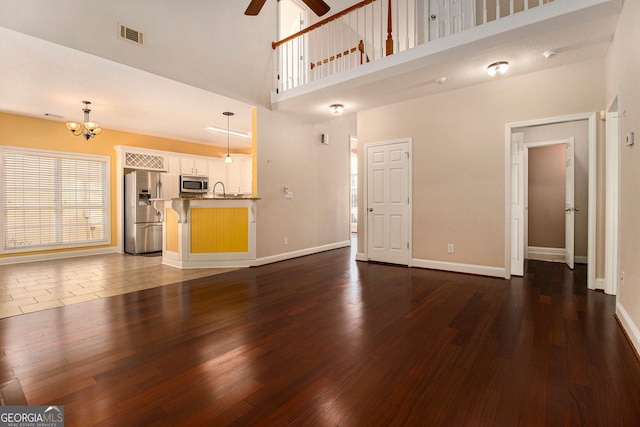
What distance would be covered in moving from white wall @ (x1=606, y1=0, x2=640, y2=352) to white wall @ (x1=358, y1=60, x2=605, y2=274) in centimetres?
95

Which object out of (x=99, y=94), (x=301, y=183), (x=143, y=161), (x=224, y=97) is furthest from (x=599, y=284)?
(x=143, y=161)

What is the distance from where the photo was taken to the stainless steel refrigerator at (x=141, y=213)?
6.62 meters

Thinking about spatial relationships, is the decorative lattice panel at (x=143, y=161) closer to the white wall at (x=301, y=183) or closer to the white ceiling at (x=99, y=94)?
the white ceiling at (x=99, y=94)

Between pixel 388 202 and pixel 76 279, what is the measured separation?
491cm

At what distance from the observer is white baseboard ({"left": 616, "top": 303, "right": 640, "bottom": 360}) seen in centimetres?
213

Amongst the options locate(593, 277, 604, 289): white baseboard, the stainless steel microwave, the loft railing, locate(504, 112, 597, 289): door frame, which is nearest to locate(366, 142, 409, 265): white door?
locate(504, 112, 597, 289): door frame

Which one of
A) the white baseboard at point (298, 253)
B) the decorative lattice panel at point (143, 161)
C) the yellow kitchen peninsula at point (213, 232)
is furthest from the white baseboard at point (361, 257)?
the decorative lattice panel at point (143, 161)

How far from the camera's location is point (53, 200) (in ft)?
19.7

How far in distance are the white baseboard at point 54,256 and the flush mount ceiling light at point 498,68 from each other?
309 inches

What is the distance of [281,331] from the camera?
8.19ft

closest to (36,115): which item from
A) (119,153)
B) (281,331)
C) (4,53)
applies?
(119,153)

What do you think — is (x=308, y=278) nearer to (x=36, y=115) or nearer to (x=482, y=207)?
(x=482, y=207)

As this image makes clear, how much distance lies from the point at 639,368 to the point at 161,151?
8359 millimetres

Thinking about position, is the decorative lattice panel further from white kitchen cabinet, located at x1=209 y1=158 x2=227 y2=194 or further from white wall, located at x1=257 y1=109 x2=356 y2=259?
white wall, located at x1=257 y1=109 x2=356 y2=259
